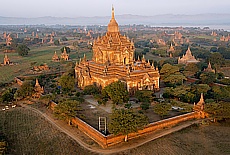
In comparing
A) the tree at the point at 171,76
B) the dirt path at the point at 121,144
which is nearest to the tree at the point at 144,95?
the dirt path at the point at 121,144

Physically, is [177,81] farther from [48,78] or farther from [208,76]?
[48,78]

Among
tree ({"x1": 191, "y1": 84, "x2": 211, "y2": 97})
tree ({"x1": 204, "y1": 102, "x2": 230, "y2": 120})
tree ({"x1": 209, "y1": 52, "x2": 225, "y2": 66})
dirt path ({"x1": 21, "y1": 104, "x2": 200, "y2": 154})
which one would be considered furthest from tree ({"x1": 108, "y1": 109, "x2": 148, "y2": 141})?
tree ({"x1": 209, "y1": 52, "x2": 225, "y2": 66})

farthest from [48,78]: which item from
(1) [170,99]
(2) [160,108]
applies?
(2) [160,108]

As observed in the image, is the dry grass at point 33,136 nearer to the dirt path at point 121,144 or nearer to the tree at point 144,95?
Result: the dirt path at point 121,144

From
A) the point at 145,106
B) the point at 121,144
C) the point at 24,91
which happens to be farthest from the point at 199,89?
the point at 24,91

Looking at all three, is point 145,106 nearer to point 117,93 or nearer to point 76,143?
point 117,93

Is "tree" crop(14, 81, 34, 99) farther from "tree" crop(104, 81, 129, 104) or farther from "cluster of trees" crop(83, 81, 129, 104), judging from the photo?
"tree" crop(104, 81, 129, 104)

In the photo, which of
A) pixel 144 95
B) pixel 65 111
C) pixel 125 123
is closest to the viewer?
pixel 125 123
